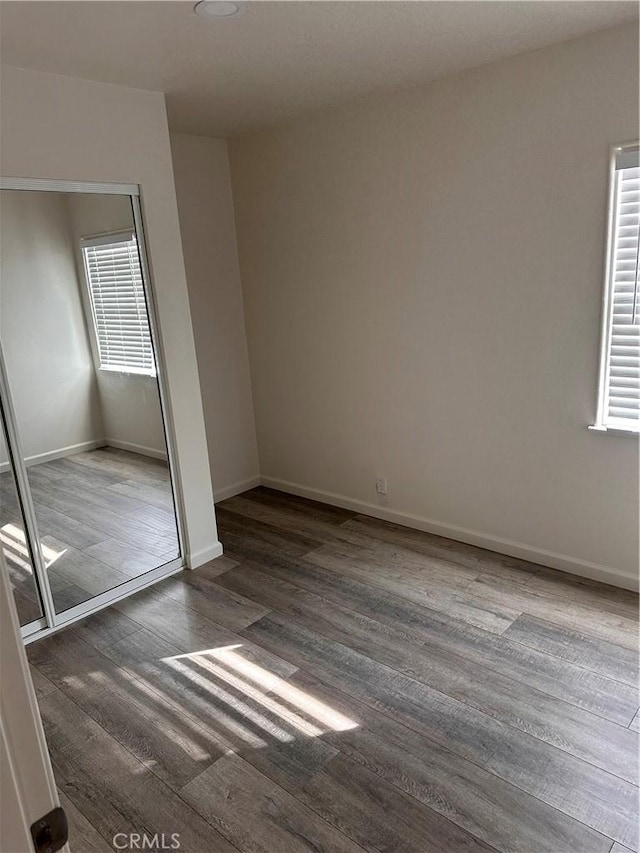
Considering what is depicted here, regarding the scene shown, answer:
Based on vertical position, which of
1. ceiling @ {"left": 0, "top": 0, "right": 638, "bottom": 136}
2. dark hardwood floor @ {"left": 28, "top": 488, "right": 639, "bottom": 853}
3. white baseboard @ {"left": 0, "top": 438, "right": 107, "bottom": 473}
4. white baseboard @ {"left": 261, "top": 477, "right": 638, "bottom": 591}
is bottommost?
dark hardwood floor @ {"left": 28, "top": 488, "right": 639, "bottom": 853}

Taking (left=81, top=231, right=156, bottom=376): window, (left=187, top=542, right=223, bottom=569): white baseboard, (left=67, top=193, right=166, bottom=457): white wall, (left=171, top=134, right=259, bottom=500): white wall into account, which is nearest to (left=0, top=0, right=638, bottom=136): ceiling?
(left=67, top=193, right=166, bottom=457): white wall

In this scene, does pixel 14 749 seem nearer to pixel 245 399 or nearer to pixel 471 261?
pixel 471 261

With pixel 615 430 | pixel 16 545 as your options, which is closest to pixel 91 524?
pixel 16 545

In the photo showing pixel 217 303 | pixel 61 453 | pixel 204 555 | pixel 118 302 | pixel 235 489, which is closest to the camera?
pixel 61 453

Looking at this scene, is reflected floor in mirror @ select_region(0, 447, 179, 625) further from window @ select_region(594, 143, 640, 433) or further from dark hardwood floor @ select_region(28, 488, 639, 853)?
window @ select_region(594, 143, 640, 433)

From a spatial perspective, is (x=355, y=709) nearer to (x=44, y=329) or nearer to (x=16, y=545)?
(x=16, y=545)

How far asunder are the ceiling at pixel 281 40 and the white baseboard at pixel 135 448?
1728 mm

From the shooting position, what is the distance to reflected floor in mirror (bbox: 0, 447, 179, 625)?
2889 millimetres

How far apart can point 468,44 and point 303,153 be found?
4.67 ft

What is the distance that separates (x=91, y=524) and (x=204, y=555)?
2.37 feet

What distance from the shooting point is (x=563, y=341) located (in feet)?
9.86

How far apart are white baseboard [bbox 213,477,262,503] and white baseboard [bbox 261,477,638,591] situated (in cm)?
23

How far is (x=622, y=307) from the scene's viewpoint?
284cm

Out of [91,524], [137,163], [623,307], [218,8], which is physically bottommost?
[91,524]
